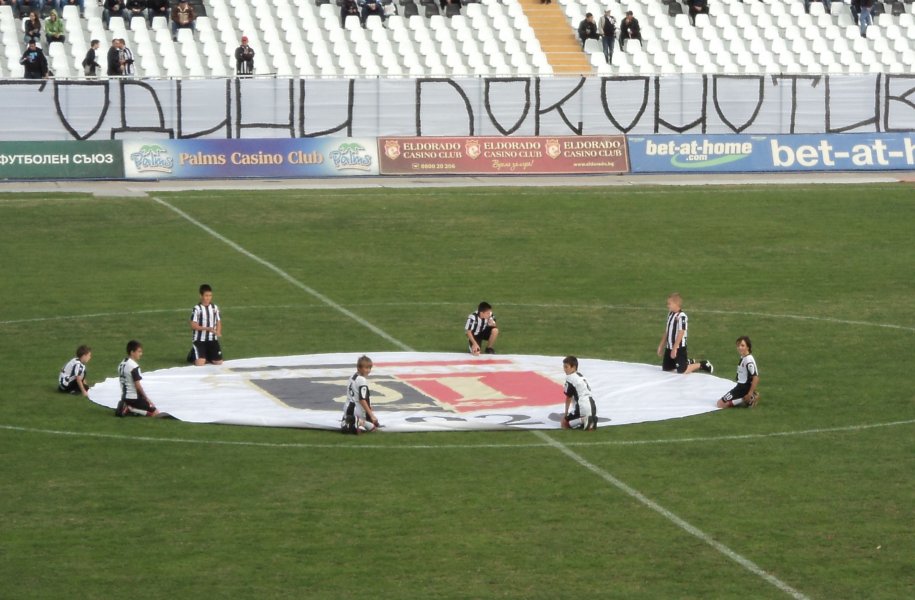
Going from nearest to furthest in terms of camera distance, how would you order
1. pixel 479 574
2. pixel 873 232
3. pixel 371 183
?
pixel 479 574 → pixel 873 232 → pixel 371 183

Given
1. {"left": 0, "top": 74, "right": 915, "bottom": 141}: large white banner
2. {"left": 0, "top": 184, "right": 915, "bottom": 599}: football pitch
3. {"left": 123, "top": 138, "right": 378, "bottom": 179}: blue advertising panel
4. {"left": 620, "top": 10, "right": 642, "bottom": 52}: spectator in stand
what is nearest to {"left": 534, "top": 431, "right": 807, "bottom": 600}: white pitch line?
{"left": 0, "top": 184, "right": 915, "bottom": 599}: football pitch

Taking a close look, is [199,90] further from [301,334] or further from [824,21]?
[824,21]

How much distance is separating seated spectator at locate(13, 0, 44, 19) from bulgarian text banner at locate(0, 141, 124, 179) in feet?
30.6

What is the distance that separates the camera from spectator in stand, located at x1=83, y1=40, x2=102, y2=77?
54312 millimetres

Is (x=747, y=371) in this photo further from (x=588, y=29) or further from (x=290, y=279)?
(x=588, y=29)

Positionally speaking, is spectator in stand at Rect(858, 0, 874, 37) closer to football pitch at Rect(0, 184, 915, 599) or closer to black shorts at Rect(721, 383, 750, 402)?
football pitch at Rect(0, 184, 915, 599)

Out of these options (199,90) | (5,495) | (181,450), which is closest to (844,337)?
(181,450)

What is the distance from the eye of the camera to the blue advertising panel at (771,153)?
5525 centimetres

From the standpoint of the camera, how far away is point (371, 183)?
51.9m

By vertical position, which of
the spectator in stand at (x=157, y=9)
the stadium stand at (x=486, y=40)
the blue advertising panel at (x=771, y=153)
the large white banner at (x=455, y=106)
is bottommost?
the blue advertising panel at (x=771, y=153)

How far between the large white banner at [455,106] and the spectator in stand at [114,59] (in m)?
2.24

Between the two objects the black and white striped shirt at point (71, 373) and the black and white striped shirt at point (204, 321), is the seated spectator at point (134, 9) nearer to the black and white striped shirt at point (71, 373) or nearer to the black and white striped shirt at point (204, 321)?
the black and white striped shirt at point (204, 321)

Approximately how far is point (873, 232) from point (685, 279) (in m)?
9.21

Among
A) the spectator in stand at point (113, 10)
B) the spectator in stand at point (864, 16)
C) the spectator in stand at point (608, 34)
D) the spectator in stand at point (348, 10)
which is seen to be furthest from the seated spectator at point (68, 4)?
the spectator in stand at point (864, 16)
